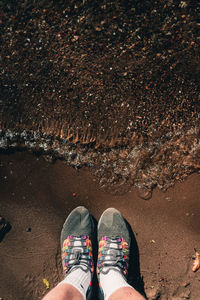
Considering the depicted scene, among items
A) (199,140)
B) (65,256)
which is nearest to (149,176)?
(199,140)

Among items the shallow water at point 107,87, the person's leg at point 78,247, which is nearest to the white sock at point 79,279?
the person's leg at point 78,247

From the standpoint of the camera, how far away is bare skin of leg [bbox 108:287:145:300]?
1827 millimetres

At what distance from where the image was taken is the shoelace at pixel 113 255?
7.23ft

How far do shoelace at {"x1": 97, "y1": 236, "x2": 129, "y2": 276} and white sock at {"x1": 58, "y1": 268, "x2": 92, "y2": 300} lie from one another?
0.16 m

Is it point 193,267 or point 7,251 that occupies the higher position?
point 193,267

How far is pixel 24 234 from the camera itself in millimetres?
2254

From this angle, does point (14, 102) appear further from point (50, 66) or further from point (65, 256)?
point (65, 256)

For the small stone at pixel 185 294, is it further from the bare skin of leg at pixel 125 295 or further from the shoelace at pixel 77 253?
the shoelace at pixel 77 253

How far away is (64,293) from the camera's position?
5.91ft

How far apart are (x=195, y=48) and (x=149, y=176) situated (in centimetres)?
130

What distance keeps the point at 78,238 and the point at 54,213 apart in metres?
0.37

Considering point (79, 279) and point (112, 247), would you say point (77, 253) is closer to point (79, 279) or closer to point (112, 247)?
point (79, 279)

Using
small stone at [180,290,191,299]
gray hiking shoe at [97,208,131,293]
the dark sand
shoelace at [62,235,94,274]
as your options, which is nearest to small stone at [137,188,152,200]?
the dark sand

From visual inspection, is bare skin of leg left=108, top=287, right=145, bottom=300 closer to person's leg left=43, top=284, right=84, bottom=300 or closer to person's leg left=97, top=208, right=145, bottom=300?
person's leg left=97, top=208, right=145, bottom=300
